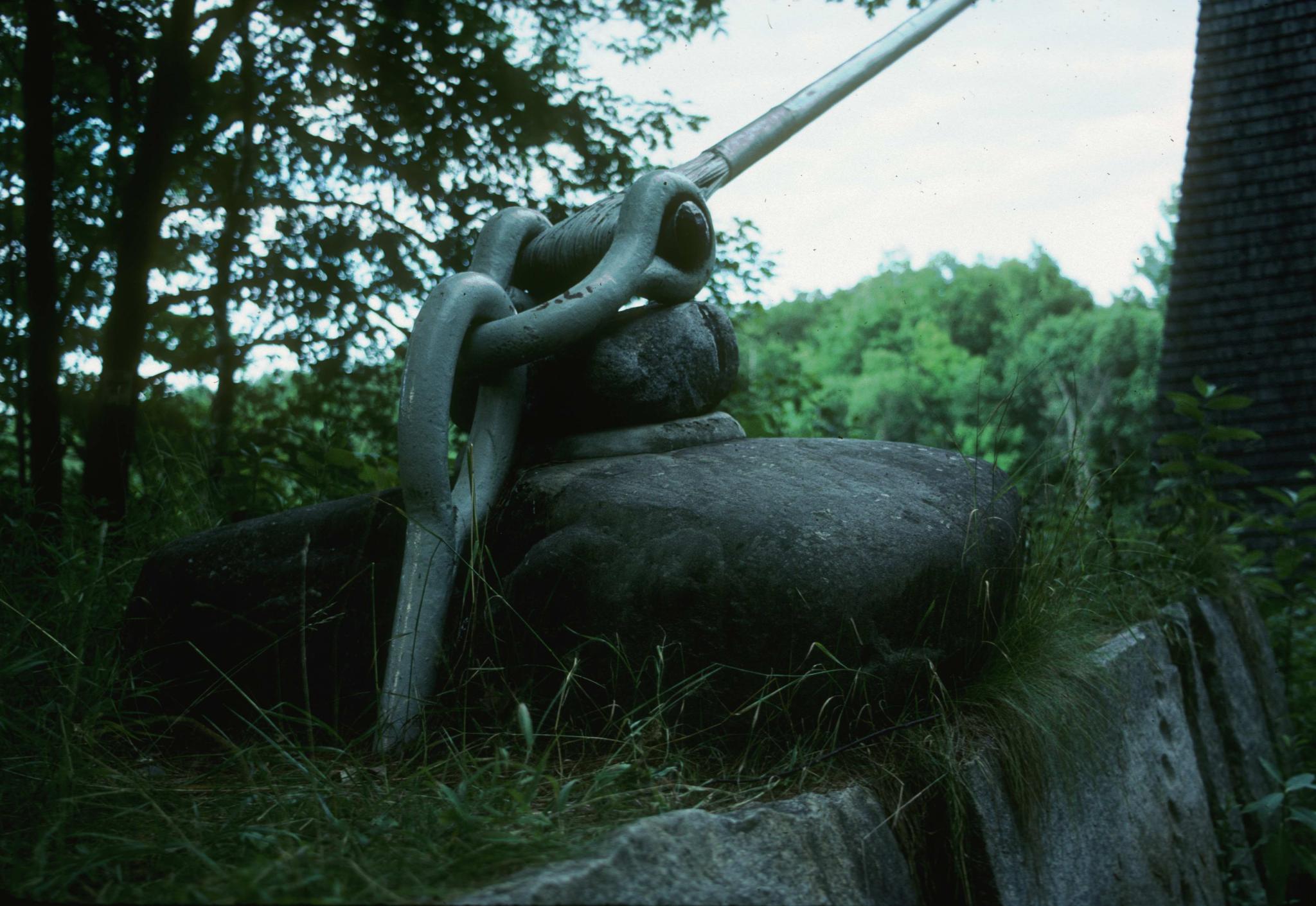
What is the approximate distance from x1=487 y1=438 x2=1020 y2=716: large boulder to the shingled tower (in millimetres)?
6342

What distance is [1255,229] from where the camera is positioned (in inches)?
289

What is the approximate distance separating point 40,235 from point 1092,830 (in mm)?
3506

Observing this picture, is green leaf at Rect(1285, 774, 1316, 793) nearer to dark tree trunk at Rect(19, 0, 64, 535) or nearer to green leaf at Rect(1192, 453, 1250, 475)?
green leaf at Rect(1192, 453, 1250, 475)

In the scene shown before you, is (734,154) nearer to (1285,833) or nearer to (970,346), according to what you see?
(1285,833)

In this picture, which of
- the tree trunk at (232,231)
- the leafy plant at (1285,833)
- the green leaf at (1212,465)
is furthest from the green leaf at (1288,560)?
the tree trunk at (232,231)

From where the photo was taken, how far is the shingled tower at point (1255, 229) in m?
7.16

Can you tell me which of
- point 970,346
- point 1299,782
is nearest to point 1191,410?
point 1299,782

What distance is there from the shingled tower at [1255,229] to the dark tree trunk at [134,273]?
6.84 metres

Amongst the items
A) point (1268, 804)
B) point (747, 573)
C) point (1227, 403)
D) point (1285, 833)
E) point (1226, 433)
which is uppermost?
point (747, 573)

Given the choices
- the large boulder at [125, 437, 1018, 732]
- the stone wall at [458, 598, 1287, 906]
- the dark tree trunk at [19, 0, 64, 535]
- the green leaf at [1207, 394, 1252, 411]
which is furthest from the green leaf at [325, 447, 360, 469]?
the green leaf at [1207, 394, 1252, 411]

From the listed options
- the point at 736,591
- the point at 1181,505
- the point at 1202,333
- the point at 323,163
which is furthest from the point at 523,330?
the point at 1202,333

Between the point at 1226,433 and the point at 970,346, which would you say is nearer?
the point at 1226,433

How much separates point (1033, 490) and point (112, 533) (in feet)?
8.79

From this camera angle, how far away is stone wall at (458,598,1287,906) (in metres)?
1.20
